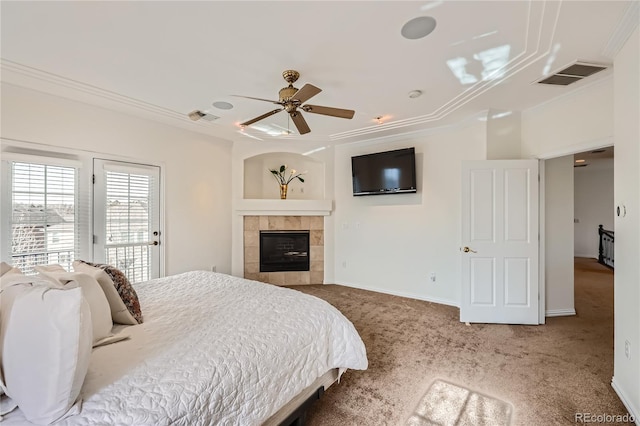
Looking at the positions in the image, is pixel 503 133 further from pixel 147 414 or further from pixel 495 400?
pixel 147 414

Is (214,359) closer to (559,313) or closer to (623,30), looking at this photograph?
(623,30)

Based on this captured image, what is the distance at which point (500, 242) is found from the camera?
3.34 metres

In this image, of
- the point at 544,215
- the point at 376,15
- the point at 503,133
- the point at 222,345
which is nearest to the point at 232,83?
the point at 376,15

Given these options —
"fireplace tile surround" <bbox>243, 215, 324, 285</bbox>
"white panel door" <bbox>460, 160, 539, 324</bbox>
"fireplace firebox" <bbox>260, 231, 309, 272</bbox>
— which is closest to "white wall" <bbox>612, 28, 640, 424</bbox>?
"white panel door" <bbox>460, 160, 539, 324</bbox>

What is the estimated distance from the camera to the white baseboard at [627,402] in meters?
1.74

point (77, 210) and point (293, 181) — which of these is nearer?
point (77, 210)

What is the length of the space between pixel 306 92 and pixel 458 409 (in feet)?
8.26

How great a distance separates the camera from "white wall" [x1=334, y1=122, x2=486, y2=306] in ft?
13.0

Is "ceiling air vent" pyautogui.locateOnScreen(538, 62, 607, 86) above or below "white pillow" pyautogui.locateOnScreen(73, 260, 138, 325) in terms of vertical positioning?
above

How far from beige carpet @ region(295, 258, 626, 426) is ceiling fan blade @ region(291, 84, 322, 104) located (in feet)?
7.44

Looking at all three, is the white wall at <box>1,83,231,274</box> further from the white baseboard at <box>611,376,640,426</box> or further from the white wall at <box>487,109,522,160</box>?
the white baseboard at <box>611,376,640,426</box>

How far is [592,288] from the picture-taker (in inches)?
183

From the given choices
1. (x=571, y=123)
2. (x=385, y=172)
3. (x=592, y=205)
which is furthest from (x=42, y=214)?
(x=592, y=205)

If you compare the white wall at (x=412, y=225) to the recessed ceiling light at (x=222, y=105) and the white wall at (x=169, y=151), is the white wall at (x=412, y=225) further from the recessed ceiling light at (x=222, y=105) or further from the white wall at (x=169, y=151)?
the recessed ceiling light at (x=222, y=105)
